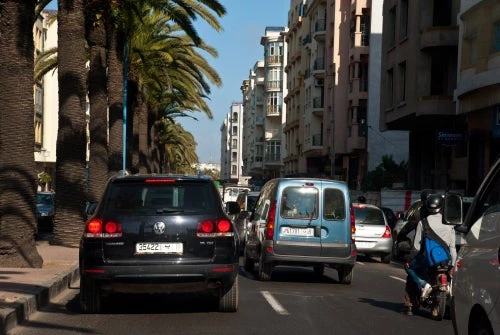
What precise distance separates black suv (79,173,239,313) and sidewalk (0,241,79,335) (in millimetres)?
805

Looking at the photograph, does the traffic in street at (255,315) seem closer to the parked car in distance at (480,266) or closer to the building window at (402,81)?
the parked car in distance at (480,266)

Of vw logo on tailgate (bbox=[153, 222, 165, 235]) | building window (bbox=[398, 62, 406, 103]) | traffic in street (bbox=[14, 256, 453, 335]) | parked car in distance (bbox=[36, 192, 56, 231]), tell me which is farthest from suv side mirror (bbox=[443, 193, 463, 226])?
building window (bbox=[398, 62, 406, 103])

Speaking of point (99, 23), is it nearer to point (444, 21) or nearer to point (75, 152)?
point (75, 152)

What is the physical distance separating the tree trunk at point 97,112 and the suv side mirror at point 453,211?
1793 centimetres

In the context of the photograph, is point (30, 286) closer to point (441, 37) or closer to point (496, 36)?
point (496, 36)

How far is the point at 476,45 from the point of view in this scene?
28.6 metres

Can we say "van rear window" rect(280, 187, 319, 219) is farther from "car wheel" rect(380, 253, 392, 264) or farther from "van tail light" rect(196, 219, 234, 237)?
"car wheel" rect(380, 253, 392, 264)

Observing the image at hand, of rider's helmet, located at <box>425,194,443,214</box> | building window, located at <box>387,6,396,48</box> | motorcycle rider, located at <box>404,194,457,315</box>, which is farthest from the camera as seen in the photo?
building window, located at <box>387,6,396,48</box>

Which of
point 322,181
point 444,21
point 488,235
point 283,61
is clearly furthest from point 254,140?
point 488,235

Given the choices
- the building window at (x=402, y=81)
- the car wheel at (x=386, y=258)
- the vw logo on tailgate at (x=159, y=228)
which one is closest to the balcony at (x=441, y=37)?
the building window at (x=402, y=81)

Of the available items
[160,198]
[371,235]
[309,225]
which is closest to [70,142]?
[309,225]

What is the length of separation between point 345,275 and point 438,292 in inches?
179

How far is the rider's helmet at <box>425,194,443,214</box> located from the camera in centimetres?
1007

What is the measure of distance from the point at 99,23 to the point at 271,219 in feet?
39.6
